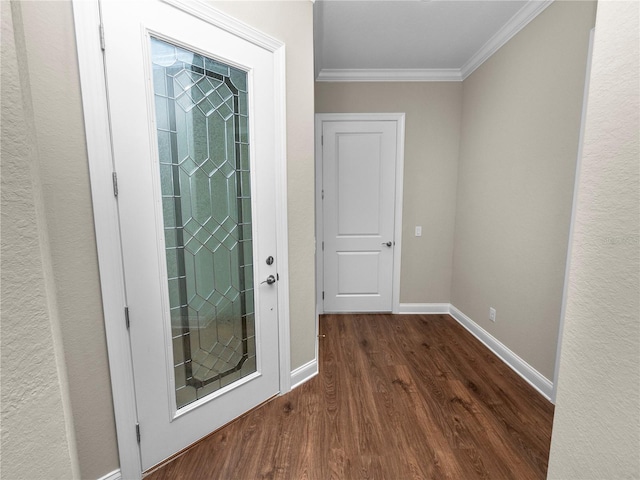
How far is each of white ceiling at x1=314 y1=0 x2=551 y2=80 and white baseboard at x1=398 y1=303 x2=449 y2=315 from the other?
8.43 ft

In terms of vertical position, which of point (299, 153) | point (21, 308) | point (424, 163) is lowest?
point (21, 308)

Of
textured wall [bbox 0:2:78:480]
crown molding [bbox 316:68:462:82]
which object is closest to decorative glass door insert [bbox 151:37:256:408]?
textured wall [bbox 0:2:78:480]

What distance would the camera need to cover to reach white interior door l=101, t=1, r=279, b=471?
49.9 inches

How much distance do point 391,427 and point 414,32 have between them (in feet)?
9.76

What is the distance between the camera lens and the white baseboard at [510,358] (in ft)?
6.70

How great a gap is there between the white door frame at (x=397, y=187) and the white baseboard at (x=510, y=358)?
2.53 feet

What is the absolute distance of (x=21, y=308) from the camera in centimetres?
48

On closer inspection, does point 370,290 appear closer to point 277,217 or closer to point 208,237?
point 277,217

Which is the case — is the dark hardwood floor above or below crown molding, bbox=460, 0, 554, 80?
below

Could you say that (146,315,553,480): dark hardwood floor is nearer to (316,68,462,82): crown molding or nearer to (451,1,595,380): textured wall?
(451,1,595,380): textured wall

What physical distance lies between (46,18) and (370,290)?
Result: 3.25 metres

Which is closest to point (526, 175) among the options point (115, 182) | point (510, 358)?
point (510, 358)

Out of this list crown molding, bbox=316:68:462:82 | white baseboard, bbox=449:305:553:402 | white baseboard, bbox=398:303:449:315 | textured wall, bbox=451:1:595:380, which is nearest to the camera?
textured wall, bbox=451:1:595:380

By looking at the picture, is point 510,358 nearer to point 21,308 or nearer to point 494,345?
point 494,345
